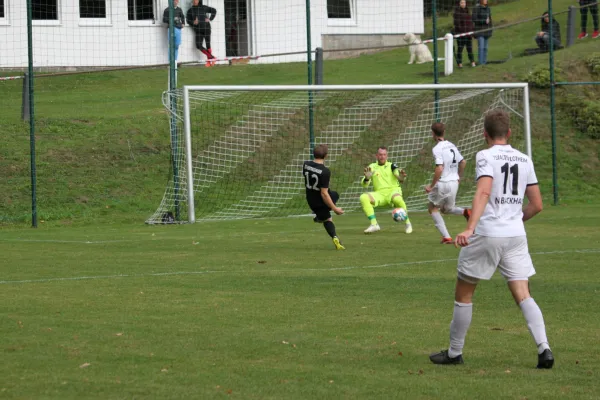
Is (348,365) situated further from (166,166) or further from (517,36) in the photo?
(517,36)

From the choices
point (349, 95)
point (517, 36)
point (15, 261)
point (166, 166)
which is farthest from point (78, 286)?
point (517, 36)

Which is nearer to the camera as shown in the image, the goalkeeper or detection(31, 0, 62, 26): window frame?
the goalkeeper

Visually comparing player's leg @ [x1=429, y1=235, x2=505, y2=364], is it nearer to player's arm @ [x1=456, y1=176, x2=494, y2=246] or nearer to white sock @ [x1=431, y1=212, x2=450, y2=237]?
player's arm @ [x1=456, y1=176, x2=494, y2=246]

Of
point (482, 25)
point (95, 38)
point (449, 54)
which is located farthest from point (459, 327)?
point (95, 38)

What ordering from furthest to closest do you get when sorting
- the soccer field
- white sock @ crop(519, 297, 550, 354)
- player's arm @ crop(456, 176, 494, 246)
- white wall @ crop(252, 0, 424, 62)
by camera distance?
white wall @ crop(252, 0, 424, 62) → white sock @ crop(519, 297, 550, 354) → player's arm @ crop(456, 176, 494, 246) → the soccer field

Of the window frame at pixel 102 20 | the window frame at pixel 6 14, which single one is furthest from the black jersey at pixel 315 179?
the window frame at pixel 102 20

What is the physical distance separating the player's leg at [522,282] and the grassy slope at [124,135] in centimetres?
1496

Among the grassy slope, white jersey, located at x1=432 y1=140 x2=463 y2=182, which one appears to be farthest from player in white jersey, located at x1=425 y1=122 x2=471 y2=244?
the grassy slope

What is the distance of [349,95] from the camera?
2689 cm

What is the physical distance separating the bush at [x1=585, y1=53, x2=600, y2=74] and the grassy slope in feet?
1.14

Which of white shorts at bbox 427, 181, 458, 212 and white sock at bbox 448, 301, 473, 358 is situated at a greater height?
white shorts at bbox 427, 181, 458, 212

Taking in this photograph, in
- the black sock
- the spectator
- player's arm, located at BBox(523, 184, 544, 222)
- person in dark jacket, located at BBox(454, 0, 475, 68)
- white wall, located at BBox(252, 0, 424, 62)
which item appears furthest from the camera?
white wall, located at BBox(252, 0, 424, 62)

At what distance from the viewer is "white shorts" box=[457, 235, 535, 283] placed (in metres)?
7.37

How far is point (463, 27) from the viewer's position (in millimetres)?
30641
